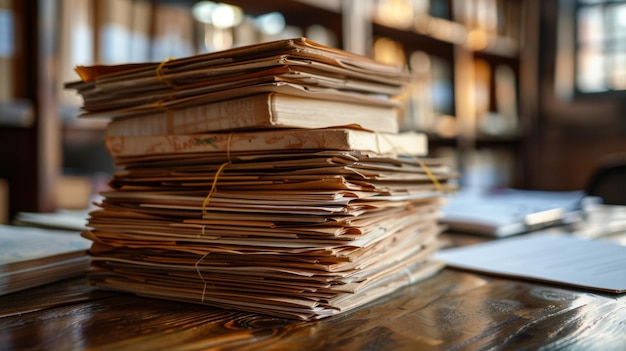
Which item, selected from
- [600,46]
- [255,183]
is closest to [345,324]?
[255,183]

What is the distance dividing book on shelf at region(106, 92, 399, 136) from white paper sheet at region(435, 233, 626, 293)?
266mm

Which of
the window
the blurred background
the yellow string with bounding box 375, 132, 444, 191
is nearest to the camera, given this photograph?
the yellow string with bounding box 375, 132, 444, 191

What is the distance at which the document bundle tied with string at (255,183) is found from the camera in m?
0.59

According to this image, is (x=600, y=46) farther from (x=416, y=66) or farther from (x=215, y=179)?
(x=215, y=179)

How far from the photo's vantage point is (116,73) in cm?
70

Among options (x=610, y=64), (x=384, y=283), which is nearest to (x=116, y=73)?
(x=384, y=283)

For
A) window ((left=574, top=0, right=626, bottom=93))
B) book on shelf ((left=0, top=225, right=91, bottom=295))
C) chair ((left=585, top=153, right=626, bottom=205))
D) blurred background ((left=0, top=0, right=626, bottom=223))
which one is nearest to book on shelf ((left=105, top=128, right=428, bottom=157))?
book on shelf ((left=0, top=225, right=91, bottom=295))

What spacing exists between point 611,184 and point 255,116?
6.25ft

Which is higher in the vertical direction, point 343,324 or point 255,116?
point 255,116

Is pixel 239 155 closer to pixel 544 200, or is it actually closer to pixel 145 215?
pixel 145 215

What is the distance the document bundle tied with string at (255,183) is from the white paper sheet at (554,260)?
6.6 inches

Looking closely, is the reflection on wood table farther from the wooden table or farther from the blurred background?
the blurred background

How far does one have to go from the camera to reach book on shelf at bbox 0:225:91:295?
0.68 metres

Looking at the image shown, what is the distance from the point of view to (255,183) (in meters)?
0.63
